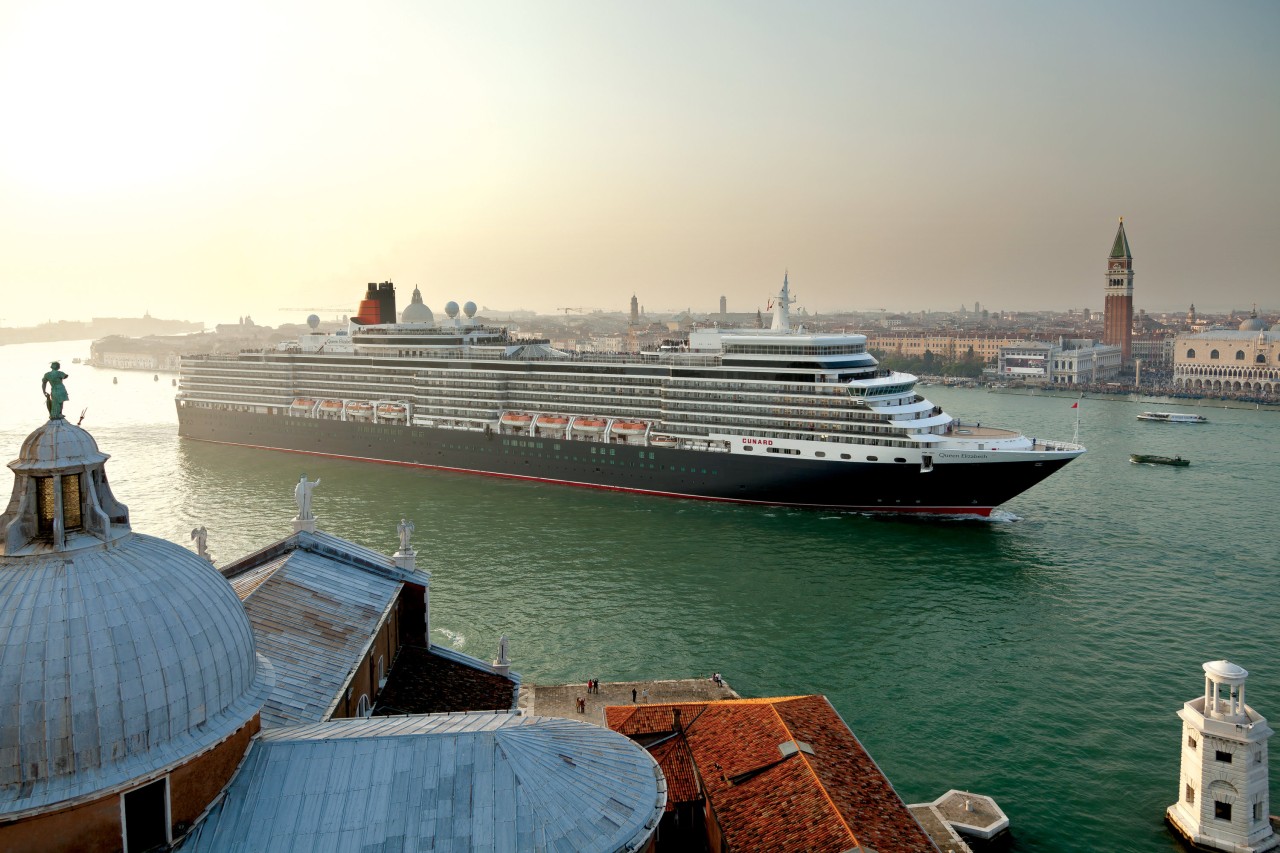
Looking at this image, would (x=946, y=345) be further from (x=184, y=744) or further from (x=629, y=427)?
(x=184, y=744)

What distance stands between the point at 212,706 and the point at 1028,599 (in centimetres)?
2877

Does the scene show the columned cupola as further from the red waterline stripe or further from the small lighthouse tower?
the red waterline stripe

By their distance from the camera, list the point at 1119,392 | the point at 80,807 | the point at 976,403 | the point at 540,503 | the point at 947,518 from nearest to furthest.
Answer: the point at 80,807 → the point at 947,518 → the point at 540,503 → the point at 976,403 → the point at 1119,392

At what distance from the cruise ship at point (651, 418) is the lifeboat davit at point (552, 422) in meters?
0.09

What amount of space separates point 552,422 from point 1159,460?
133 feet

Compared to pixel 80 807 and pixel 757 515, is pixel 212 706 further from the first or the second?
pixel 757 515

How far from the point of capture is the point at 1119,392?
390 feet

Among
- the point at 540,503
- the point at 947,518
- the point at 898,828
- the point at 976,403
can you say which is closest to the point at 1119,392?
the point at 976,403

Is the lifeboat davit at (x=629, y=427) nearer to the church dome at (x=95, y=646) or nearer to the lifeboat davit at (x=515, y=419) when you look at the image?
the lifeboat davit at (x=515, y=419)

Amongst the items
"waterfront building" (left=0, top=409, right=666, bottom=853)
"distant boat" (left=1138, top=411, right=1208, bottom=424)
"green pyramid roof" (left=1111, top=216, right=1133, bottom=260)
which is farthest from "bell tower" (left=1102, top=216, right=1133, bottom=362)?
"waterfront building" (left=0, top=409, right=666, bottom=853)

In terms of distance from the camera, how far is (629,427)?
50.8m

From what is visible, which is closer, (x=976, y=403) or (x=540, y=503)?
(x=540, y=503)

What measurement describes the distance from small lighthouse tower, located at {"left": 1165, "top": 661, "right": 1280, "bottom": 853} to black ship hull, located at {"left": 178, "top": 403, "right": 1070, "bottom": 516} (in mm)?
24538

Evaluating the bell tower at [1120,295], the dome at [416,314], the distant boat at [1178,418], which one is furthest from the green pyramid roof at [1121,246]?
the dome at [416,314]
